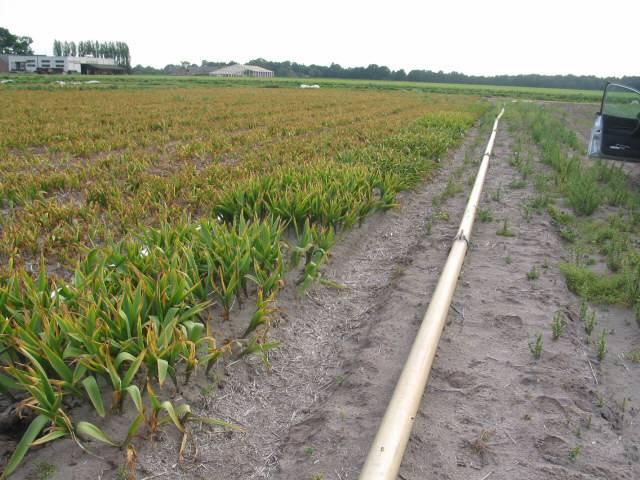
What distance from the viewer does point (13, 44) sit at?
297 feet

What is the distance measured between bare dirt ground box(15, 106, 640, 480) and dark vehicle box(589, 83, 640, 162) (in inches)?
148

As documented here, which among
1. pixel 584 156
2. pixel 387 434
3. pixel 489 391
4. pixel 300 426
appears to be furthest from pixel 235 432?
pixel 584 156

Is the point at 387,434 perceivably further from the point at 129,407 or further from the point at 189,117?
the point at 189,117

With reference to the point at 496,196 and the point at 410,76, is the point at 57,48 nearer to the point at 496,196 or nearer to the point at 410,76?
the point at 410,76

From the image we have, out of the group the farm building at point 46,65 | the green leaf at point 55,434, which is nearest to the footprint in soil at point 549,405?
the green leaf at point 55,434

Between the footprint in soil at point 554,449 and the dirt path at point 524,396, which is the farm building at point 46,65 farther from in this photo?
the footprint in soil at point 554,449

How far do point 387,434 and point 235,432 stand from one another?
0.77 meters

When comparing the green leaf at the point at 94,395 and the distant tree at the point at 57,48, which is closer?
the green leaf at the point at 94,395

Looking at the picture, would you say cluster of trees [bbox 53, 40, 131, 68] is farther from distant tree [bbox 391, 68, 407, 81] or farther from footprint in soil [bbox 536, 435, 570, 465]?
footprint in soil [bbox 536, 435, 570, 465]

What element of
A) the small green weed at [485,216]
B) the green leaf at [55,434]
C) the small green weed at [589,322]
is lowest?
the green leaf at [55,434]

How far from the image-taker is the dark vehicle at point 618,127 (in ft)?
21.1

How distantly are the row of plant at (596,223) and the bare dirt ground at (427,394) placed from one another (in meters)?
0.18

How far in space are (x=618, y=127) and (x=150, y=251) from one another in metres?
6.89

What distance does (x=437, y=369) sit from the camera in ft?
8.41
